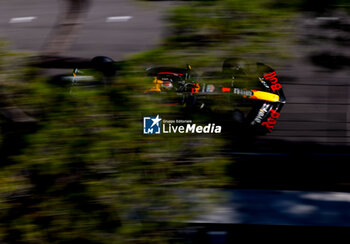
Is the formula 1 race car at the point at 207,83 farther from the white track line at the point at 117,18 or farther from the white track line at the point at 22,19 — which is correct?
the white track line at the point at 22,19

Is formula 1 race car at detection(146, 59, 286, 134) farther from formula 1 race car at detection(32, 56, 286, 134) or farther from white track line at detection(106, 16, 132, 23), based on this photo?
white track line at detection(106, 16, 132, 23)

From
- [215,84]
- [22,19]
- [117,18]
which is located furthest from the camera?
[22,19]

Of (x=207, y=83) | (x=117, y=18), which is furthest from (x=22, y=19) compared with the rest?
(x=207, y=83)

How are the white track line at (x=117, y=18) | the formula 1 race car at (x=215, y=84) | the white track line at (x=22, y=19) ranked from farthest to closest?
the white track line at (x=22, y=19), the white track line at (x=117, y=18), the formula 1 race car at (x=215, y=84)

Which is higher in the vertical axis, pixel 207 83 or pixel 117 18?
pixel 207 83

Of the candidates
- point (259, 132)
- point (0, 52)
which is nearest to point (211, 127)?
point (0, 52)

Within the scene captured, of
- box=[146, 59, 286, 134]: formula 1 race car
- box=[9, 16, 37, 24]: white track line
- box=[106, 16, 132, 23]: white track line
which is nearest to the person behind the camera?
box=[146, 59, 286, 134]: formula 1 race car

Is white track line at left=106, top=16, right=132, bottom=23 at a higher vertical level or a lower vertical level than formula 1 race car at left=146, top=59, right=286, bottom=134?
lower

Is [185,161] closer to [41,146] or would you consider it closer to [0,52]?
[41,146]

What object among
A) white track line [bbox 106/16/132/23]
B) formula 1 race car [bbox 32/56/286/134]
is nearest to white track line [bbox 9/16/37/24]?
white track line [bbox 106/16/132/23]

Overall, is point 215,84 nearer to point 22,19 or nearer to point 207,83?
point 207,83

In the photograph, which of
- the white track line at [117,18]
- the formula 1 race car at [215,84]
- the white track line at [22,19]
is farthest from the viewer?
the white track line at [22,19]

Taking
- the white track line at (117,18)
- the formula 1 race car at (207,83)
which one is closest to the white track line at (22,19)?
the white track line at (117,18)

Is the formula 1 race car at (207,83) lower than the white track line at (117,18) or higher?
higher
